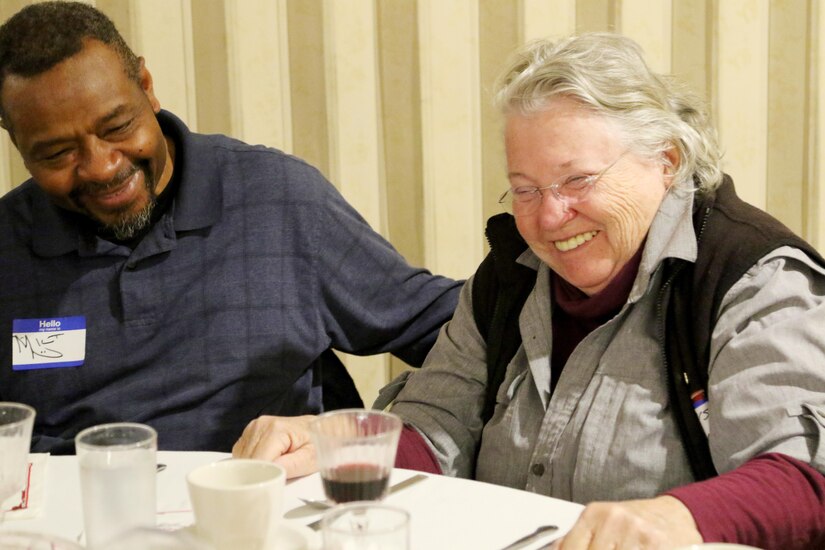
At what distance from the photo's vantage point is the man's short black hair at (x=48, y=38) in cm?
203

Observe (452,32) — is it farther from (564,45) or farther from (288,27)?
(564,45)

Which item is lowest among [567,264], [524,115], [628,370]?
[628,370]

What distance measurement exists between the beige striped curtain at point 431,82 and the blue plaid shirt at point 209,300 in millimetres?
694

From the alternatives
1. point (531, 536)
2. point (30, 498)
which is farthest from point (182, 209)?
point (531, 536)

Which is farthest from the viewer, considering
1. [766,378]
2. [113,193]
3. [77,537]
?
[113,193]

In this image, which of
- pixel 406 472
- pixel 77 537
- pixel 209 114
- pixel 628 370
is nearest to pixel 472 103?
pixel 209 114

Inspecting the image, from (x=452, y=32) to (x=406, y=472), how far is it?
68.5 inches

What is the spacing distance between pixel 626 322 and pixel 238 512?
848 millimetres

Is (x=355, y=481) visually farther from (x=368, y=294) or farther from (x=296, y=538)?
(x=368, y=294)

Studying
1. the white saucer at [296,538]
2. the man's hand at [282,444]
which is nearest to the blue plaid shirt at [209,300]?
the man's hand at [282,444]

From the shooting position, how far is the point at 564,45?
5.75 feet

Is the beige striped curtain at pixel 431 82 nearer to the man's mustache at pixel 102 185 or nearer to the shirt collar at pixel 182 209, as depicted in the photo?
the shirt collar at pixel 182 209

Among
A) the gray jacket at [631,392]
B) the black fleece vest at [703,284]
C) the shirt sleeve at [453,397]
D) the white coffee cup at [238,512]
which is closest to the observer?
the white coffee cup at [238,512]

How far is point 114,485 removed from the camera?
116 cm
